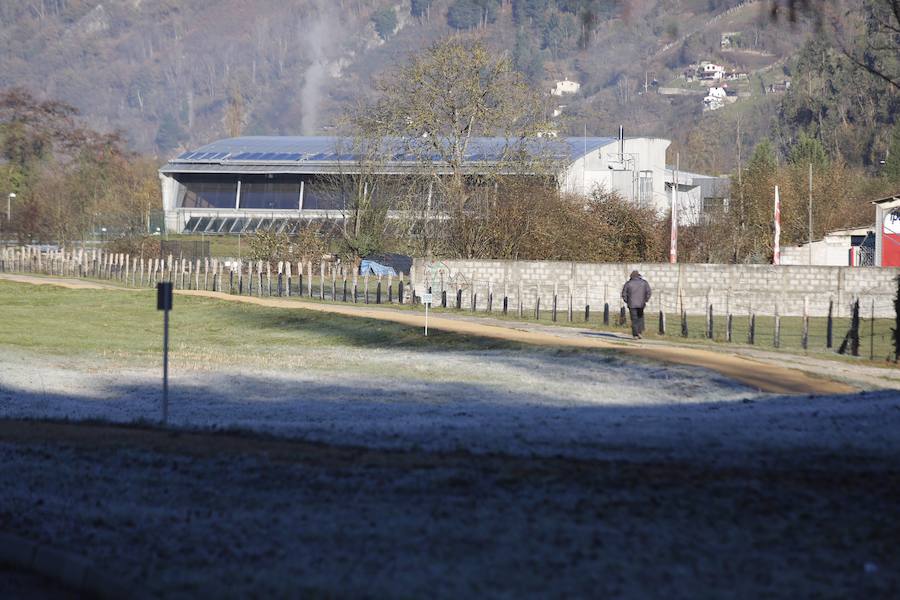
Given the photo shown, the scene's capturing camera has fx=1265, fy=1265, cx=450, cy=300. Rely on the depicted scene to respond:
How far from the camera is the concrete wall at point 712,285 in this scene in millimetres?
47844

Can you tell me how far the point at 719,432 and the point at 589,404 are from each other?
5748 mm

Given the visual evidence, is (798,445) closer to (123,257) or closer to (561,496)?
(561,496)

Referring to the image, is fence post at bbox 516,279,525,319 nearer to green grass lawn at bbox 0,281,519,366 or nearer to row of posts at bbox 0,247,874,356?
row of posts at bbox 0,247,874,356

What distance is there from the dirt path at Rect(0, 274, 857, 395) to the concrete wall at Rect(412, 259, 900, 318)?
20.6ft

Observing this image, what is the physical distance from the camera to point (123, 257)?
71.9 meters

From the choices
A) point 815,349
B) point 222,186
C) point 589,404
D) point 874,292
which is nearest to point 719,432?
point 589,404

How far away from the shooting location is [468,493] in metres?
11.2

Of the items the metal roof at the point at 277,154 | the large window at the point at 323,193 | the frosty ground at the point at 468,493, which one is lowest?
the frosty ground at the point at 468,493

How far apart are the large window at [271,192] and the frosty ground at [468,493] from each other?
73.8 meters

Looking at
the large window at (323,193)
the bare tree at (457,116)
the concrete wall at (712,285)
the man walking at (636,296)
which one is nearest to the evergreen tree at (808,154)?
the large window at (323,193)

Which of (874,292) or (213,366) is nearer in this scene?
(213,366)

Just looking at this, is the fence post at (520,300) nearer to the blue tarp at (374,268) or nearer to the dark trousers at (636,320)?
the dark trousers at (636,320)

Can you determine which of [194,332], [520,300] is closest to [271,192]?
[520,300]

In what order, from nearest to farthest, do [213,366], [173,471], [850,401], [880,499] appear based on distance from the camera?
[880,499] → [173,471] → [850,401] → [213,366]
